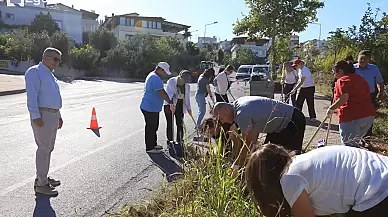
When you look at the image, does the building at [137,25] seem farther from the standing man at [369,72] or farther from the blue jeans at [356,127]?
the blue jeans at [356,127]

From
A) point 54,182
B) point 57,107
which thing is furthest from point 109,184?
point 57,107

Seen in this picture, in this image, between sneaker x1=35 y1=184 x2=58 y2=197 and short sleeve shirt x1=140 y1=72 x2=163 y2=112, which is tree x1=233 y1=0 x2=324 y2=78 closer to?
short sleeve shirt x1=140 y1=72 x2=163 y2=112

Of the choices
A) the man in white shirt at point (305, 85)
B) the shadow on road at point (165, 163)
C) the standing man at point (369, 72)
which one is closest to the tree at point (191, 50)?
the man in white shirt at point (305, 85)

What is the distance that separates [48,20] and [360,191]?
67.7 meters

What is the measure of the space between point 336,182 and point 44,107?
13.1 feet

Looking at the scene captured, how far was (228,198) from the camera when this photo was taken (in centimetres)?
336

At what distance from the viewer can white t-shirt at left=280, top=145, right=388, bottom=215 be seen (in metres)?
2.60

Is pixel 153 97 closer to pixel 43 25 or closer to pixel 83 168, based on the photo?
pixel 83 168

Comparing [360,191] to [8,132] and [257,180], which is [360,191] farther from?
[8,132]

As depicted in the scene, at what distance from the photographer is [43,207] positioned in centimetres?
520

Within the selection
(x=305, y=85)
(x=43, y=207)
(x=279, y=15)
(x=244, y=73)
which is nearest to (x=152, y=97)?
(x=43, y=207)

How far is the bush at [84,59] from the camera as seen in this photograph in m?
49.8

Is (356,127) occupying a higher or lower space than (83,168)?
higher

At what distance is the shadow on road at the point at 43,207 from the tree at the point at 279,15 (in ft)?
81.9
